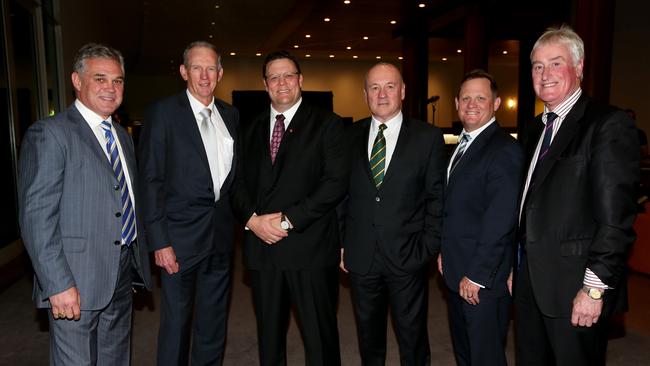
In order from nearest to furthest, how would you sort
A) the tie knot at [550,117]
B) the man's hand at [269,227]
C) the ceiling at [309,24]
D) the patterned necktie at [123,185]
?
the tie knot at [550,117] → the patterned necktie at [123,185] → the man's hand at [269,227] → the ceiling at [309,24]

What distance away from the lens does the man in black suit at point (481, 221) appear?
227 centimetres

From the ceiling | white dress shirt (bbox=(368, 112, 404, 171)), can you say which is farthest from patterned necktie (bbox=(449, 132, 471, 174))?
the ceiling

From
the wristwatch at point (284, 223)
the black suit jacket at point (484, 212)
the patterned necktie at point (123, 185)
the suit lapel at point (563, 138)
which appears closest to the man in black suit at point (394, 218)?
the black suit jacket at point (484, 212)

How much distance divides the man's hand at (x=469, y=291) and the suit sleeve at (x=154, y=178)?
1.54m

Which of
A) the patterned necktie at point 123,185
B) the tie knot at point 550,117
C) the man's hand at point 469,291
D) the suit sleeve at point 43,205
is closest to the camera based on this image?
the suit sleeve at point 43,205

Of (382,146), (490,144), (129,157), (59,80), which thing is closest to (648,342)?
(490,144)

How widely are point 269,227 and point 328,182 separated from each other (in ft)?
1.27

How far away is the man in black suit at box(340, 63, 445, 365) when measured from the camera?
8.19 feet

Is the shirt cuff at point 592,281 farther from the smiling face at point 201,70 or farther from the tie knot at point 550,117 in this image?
the smiling face at point 201,70

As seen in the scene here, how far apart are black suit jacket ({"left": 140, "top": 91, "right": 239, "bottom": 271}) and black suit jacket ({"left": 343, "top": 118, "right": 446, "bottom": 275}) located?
84cm

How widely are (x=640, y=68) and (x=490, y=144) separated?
32.2ft

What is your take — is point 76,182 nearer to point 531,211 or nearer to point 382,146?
point 382,146

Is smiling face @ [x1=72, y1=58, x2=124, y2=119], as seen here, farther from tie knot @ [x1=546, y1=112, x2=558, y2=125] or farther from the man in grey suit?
tie knot @ [x1=546, y1=112, x2=558, y2=125]

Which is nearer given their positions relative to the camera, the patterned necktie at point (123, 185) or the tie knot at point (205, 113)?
the patterned necktie at point (123, 185)
